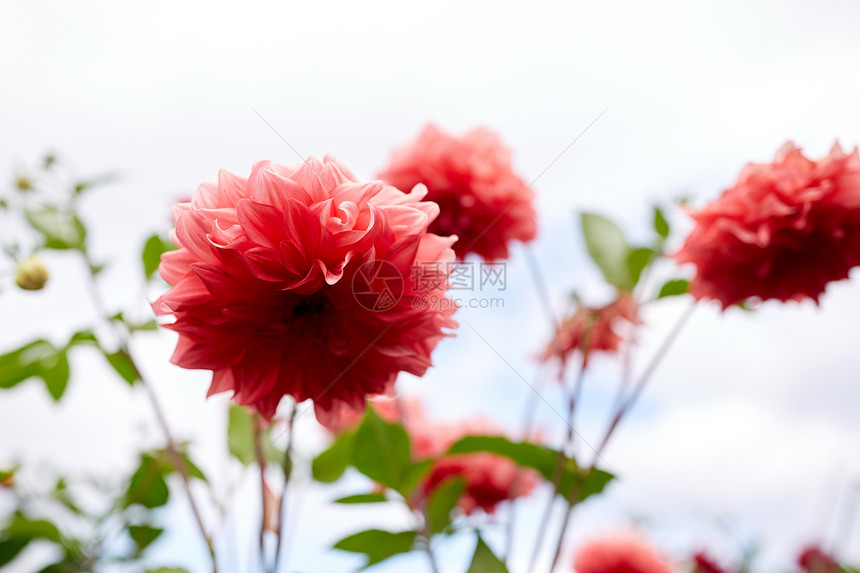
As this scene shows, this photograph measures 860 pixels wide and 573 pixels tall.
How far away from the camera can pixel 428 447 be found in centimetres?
120

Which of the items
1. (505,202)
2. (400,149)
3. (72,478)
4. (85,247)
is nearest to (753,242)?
(505,202)

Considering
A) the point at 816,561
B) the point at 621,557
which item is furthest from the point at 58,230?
the point at 816,561

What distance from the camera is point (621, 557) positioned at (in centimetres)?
129

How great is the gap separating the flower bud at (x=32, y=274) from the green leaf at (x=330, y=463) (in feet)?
1.33

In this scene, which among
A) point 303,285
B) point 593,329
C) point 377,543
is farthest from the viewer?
point 593,329

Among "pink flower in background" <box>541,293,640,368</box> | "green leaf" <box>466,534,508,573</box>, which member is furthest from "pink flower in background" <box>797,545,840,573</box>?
"green leaf" <box>466,534,508,573</box>

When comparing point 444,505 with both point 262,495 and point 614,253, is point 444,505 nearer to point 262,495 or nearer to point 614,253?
point 262,495

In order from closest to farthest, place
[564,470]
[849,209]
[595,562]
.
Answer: [849,209], [564,470], [595,562]

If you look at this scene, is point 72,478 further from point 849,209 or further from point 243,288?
point 849,209

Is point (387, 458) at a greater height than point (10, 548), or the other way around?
point (387, 458)

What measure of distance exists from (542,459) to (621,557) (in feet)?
2.31

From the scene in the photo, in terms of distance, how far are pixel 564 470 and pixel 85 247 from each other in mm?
667

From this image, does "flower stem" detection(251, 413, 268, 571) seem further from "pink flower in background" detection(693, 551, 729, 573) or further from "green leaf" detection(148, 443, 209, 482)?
"pink flower in background" detection(693, 551, 729, 573)

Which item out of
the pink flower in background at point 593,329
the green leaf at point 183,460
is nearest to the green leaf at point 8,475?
the green leaf at point 183,460
